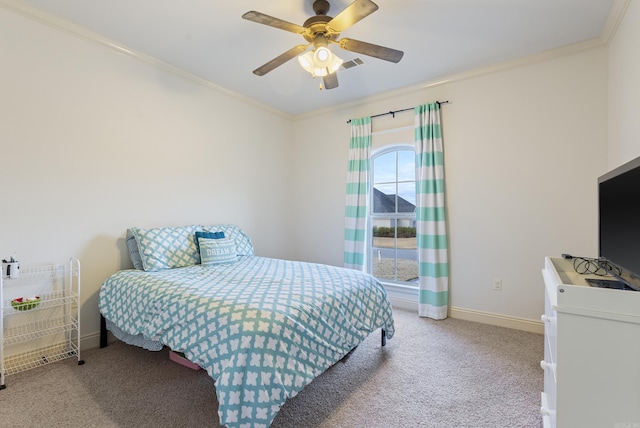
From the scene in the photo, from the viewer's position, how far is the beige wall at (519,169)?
258 centimetres

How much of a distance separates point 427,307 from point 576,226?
1.58 meters

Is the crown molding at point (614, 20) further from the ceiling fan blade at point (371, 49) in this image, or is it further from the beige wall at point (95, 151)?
the beige wall at point (95, 151)

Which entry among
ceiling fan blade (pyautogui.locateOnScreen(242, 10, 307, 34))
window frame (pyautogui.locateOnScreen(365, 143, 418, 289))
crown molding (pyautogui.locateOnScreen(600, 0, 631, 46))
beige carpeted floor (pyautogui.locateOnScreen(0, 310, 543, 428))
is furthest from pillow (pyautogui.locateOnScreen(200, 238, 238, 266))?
crown molding (pyautogui.locateOnScreen(600, 0, 631, 46))

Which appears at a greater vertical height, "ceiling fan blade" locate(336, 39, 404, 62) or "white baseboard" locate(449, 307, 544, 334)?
"ceiling fan blade" locate(336, 39, 404, 62)

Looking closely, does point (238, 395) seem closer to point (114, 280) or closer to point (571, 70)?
point (114, 280)

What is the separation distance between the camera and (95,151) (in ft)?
8.25

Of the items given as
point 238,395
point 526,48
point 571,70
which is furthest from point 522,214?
point 238,395

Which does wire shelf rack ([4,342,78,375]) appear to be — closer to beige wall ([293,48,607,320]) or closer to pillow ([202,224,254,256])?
pillow ([202,224,254,256])

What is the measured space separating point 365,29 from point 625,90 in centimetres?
193

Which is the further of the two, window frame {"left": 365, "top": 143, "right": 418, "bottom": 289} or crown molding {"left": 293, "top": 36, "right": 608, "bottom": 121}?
window frame {"left": 365, "top": 143, "right": 418, "bottom": 289}

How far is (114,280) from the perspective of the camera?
7.76ft

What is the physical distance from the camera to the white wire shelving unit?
210cm

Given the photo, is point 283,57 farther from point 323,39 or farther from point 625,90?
point 625,90

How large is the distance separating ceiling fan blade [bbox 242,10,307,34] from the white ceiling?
341 millimetres
